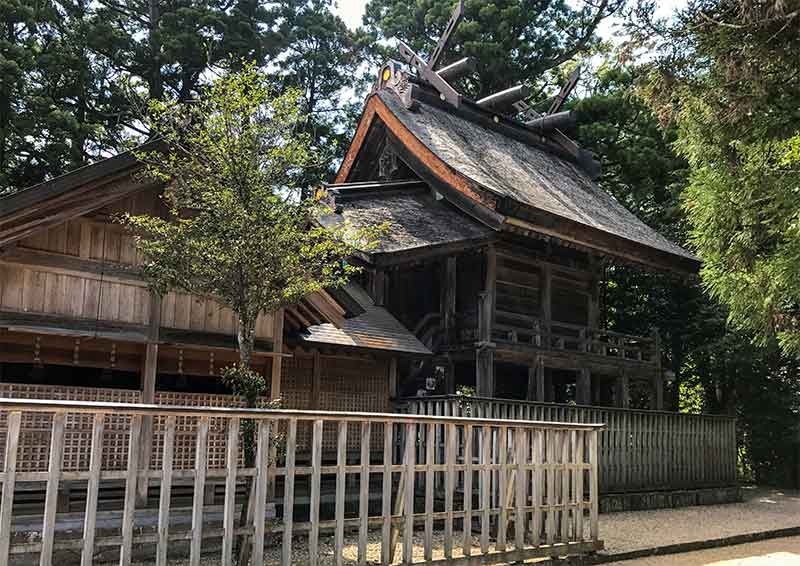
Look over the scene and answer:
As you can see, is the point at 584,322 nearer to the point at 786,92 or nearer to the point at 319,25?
the point at 786,92

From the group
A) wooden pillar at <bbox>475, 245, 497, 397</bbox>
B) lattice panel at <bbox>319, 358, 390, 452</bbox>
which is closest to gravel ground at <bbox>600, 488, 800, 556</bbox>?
wooden pillar at <bbox>475, 245, 497, 397</bbox>

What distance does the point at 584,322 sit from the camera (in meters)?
17.8

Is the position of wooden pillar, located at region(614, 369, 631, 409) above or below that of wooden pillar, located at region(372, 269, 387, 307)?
below

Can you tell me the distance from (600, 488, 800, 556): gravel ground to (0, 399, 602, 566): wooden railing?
1.36 m

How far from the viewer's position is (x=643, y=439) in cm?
1399

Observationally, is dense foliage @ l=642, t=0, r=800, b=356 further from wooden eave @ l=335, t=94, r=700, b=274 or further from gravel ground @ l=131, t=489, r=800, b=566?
wooden eave @ l=335, t=94, r=700, b=274

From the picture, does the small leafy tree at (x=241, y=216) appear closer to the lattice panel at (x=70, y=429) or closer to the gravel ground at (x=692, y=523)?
the lattice panel at (x=70, y=429)

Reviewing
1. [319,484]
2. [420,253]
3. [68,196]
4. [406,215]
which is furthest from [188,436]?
[406,215]

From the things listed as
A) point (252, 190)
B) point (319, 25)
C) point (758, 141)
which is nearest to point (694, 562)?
point (758, 141)

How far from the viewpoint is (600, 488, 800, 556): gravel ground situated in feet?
33.2

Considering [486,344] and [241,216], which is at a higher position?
[241,216]

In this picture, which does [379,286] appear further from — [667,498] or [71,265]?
[71,265]

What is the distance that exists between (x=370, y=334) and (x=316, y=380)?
1.37 metres

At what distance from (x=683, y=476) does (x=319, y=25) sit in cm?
1985
